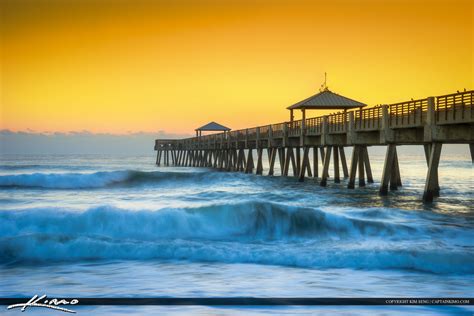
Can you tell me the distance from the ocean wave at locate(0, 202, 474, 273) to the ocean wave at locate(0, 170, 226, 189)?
22.6m

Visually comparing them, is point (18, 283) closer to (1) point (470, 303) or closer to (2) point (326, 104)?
(1) point (470, 303)

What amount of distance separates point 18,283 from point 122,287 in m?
2.00

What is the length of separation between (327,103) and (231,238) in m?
21.5

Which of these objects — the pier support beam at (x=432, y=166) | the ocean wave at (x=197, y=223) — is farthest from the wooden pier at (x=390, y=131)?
the ocean wave at (x=197, y=223)

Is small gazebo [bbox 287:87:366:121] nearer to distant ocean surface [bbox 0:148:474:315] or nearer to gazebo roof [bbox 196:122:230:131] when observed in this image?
distant ocean surface [bbox 0:148:474:315]

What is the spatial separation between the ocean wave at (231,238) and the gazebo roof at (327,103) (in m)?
17.9

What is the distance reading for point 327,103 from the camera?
3488 centimetres

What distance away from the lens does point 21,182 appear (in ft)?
134

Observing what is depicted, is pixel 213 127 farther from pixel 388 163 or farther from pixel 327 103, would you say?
pixel 388 163

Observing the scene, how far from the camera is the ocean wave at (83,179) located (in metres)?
39.6

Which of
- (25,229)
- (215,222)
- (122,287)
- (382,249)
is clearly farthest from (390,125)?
(122,287)

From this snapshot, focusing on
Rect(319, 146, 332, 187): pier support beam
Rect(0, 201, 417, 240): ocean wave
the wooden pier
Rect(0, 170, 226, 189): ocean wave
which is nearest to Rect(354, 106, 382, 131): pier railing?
the wooden pier

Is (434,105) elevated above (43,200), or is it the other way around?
(434,105)

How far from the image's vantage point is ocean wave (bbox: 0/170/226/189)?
130 ft
